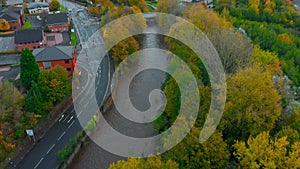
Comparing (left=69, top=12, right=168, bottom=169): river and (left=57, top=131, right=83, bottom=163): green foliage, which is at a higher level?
(left=57, top=131, right=83, bottom=163): green foliage

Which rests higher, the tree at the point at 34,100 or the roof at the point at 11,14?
the tree at the point at 34,100

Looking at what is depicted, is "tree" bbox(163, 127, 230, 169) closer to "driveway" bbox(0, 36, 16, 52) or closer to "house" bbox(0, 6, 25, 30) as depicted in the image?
"driveway" bbox(0, 36, 16, 52)

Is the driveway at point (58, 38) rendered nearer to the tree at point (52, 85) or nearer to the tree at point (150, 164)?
the tree at point (52, 85)

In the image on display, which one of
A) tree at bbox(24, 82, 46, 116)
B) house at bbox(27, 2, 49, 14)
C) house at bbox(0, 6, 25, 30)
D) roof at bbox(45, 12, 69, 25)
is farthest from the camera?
house at bbox(27, 2, 49, 14)

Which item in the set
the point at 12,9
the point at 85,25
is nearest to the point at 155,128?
the point at 85,25

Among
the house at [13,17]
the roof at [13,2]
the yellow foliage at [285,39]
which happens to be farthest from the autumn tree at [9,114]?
the roof at [13,2]

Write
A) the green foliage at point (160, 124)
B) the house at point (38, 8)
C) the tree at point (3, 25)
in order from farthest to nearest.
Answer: the house at point (38, 8) < the tree at point (3, 25) < the green foliage at point (160, 124)

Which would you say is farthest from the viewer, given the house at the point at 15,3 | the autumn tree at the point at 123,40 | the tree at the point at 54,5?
the house at the point at 15,3

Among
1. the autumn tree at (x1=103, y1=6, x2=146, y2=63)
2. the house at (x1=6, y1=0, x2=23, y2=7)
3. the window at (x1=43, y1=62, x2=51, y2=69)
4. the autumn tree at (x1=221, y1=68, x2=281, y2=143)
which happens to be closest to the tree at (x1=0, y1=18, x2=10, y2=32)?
the house at (x1=6, y1=0, x2=23, y2=7)
